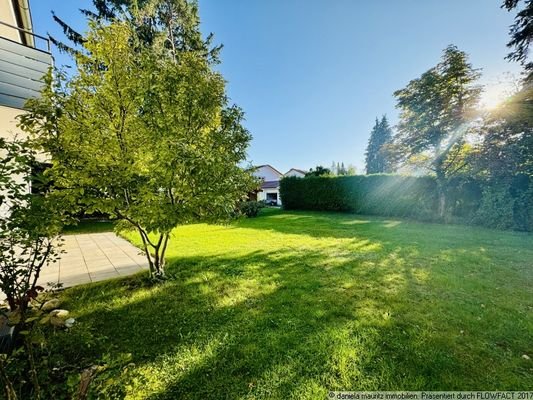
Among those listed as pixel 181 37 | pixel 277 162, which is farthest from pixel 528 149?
pixel 277 162

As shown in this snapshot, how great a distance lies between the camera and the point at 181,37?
15859 mm

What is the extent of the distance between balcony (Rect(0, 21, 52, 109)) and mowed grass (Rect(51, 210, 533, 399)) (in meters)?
4.48

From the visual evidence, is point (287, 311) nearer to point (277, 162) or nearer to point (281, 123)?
point (281, 123)

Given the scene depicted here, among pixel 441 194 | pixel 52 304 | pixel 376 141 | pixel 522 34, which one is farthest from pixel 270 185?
pixel 52 304

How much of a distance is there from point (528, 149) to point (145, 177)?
14.1 m

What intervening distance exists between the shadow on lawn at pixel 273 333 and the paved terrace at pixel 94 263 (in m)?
0.76

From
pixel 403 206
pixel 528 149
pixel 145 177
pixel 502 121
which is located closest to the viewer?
pixel 145 177

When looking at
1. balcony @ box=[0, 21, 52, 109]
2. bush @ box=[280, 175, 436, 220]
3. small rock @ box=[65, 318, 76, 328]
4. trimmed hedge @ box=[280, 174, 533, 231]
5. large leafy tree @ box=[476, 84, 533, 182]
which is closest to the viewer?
small rock @ box=[65, 318, 76, 328]

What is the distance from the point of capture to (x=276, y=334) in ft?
9.60

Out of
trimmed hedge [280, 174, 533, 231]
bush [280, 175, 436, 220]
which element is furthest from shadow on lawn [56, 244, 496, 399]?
bush [280, 175, 436, 220]

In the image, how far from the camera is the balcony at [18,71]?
203 inches

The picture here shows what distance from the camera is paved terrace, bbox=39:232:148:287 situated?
493cm

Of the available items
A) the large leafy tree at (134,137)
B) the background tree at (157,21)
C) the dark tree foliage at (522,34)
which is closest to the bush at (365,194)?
the dark tree foliage at (522,34)

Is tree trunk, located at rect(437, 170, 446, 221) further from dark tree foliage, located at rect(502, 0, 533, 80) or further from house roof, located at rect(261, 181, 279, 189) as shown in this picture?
house roof, located at rect(261, 181, 279, 189)
